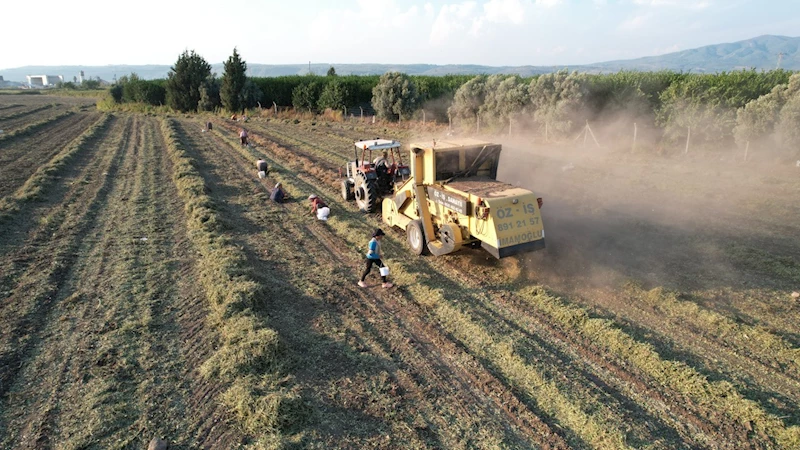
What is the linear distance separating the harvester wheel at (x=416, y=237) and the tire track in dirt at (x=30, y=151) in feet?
48.3

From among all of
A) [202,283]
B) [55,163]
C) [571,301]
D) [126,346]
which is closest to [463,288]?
[571,301]

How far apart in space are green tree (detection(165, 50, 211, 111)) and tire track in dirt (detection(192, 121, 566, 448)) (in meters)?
51.0

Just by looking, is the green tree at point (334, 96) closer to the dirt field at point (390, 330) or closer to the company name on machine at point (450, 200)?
the dirt field at point (390, 330)

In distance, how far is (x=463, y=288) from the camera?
9.55 metres

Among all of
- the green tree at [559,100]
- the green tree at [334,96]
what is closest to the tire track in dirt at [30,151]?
the green tree at [334,96]

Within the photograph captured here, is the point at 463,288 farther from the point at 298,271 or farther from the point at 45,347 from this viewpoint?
the point at 45,347

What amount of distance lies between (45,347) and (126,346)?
124 cm

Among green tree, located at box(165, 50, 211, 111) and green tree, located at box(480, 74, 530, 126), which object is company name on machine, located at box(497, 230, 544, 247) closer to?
green tree, located at box(480, 74, 530, 126)

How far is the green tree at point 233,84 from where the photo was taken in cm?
4872

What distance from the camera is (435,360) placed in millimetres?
7141

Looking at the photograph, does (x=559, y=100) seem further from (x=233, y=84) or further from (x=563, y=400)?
(x=233, y=84)

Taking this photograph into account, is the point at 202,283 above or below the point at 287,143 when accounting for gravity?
below

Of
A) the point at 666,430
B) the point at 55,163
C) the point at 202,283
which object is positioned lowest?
the point at 666,430

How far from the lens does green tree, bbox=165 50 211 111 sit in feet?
171
